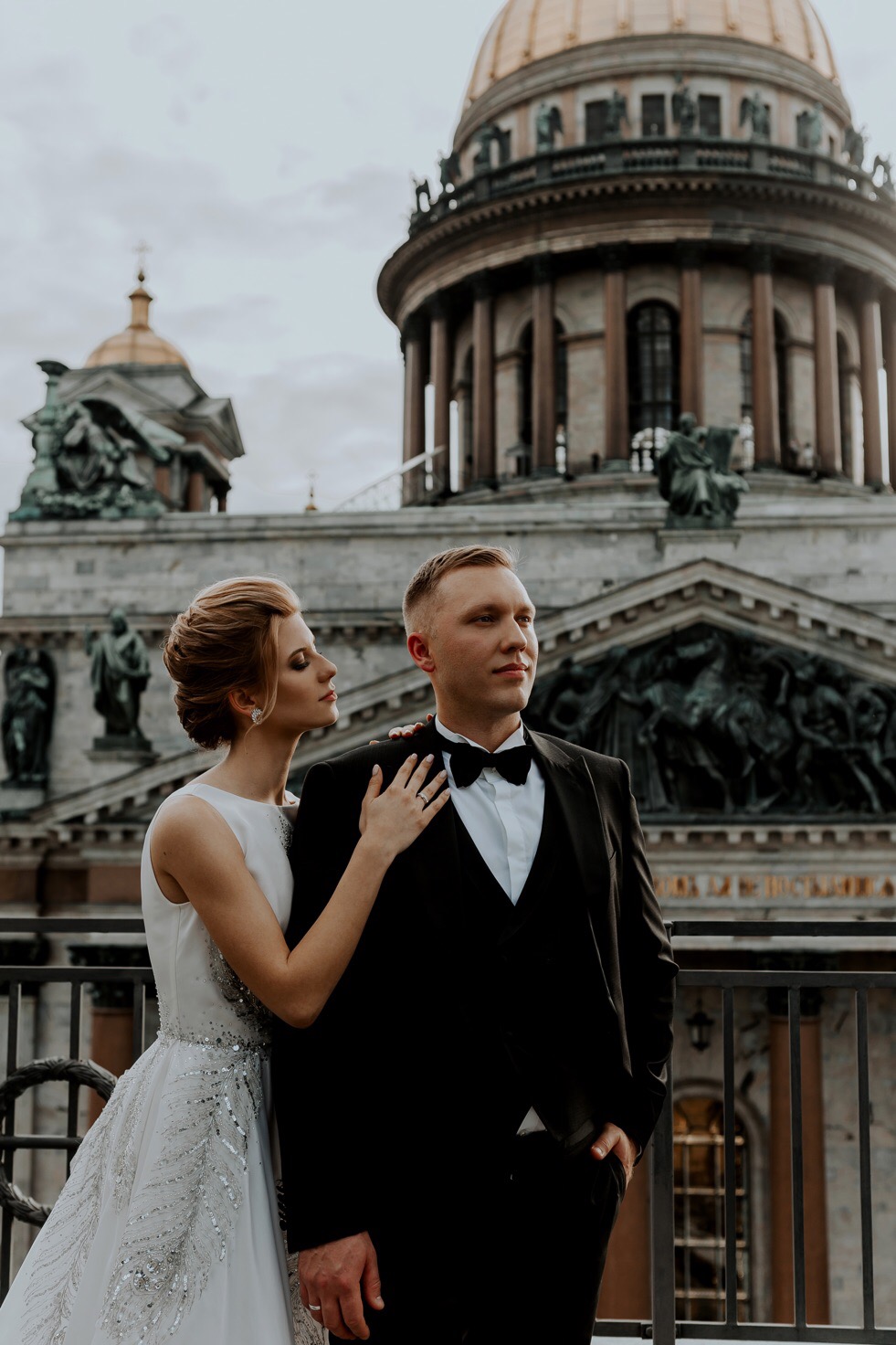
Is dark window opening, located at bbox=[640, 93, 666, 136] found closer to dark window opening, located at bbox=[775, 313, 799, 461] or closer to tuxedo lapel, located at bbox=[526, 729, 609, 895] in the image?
dark window opening, located at bbox=[775, 313, 799, 461]

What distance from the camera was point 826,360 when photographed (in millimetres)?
40719

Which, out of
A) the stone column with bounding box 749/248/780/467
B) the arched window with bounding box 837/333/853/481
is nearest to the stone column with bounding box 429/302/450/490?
the stone column with bounding box 749/248/780/467

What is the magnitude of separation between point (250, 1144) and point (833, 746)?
67.0ft

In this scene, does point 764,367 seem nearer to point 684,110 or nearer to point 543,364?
point 543,364

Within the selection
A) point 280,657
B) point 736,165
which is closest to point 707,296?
point 736,165

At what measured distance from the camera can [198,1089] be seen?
3395mm

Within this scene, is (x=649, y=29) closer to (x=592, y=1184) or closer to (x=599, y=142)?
(x=599, y=142)

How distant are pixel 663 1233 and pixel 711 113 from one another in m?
42.8

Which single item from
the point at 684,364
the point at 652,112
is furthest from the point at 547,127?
the point at 684,364

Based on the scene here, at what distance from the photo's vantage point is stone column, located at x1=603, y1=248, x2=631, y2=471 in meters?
38.7

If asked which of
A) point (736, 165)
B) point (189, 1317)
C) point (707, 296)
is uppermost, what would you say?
point (736, 165)

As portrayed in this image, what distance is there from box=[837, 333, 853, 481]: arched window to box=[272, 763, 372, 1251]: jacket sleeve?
4165cm

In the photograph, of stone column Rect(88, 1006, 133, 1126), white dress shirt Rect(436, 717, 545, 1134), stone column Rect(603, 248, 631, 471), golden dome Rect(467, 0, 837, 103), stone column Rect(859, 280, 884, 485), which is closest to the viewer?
white dress shirt Rect(436, 717, 545, 1134)

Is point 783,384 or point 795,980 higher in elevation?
point 783,384
